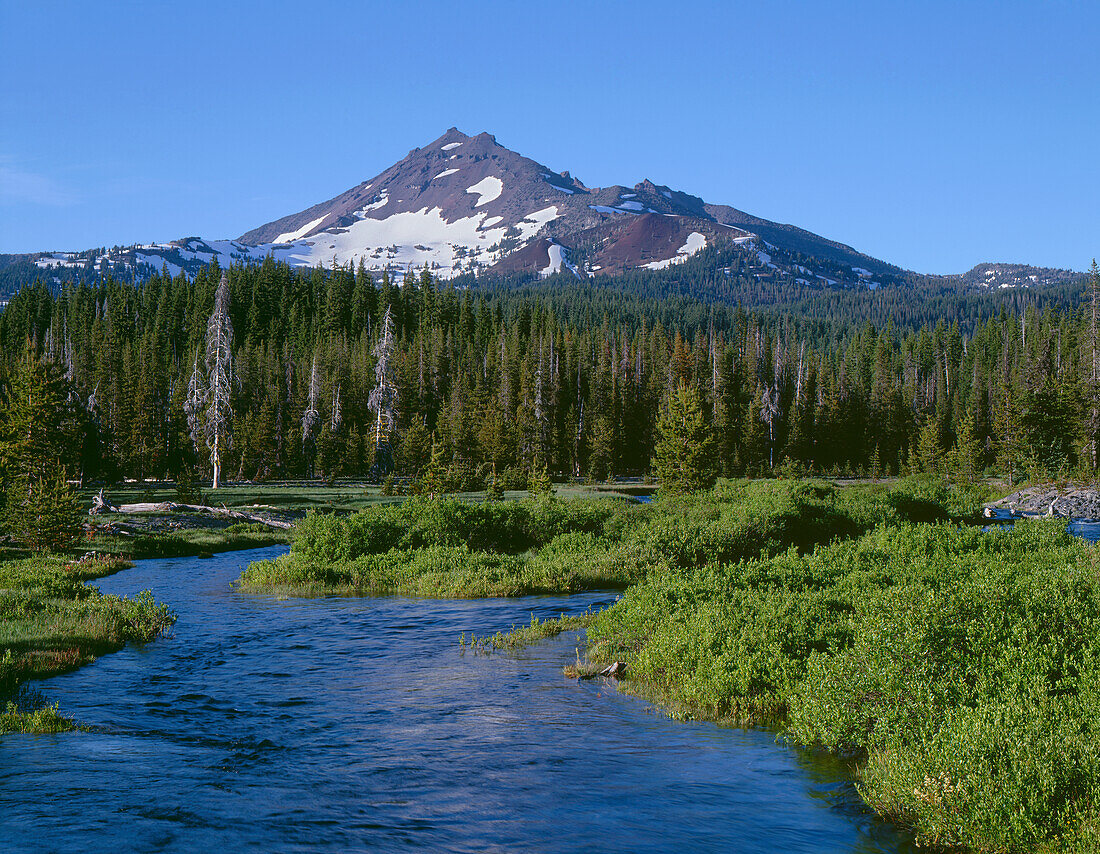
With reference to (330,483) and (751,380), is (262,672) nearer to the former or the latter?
(330,483)

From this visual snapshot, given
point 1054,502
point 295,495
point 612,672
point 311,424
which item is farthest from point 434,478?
point 1054,502

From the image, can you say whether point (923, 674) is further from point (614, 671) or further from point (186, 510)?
point (186, 510)

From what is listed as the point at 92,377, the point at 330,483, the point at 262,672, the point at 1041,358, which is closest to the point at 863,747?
the point at 262,672

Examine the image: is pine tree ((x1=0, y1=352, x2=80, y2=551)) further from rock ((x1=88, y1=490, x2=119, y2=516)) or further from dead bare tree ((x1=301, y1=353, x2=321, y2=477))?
dead bare tree ((x1=301, y1=353, x2=321, y2=477))

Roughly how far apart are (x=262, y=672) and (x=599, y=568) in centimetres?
1457

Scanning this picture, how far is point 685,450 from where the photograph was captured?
54.9m

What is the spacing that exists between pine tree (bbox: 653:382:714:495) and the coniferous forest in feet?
1.39

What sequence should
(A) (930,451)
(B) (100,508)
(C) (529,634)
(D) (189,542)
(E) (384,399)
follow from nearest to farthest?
(C) (529,634), (D) (189,542), (B) (100,508), (E) (384,399), (A) (930,451)

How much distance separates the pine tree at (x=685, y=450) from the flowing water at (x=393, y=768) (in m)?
36.3

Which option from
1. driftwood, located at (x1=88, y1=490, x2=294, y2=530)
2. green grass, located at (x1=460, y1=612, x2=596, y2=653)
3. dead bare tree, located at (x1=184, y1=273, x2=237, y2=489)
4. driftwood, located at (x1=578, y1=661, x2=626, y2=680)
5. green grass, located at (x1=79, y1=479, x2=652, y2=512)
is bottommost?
green grass, located at (x1=79, y1=479, x2=652, y2=512)

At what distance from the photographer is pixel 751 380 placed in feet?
366

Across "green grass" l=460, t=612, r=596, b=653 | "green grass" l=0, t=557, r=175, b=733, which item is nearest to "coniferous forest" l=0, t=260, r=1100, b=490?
"green grass" l=0, t=557, r=175, b=733

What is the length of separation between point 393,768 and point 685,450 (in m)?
44.7

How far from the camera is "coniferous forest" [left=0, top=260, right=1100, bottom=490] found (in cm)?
7881
